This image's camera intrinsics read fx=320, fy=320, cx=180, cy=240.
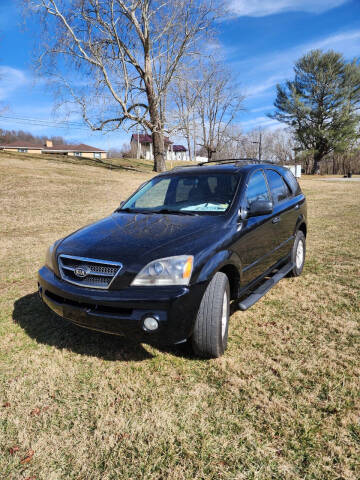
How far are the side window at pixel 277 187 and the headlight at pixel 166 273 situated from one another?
84.3 inches

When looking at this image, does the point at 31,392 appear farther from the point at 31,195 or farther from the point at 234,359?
the point at 31,195

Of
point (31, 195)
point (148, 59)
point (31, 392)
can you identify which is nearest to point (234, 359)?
point (31, 392)

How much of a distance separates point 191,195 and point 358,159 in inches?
2473

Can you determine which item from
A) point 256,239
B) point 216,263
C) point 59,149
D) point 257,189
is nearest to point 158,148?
point 257,189

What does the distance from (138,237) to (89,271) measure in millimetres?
508

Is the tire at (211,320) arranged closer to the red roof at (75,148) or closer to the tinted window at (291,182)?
the tinted window at (291,182)

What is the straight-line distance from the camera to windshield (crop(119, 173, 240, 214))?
340cm

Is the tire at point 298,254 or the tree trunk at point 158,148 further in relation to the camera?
the tree trunk at point 158,148

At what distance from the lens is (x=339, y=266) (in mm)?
5168

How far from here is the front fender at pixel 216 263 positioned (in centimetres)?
246

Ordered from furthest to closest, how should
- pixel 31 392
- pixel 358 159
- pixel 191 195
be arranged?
1. pixel 358 159
2. pixel 191 195
3. pixel 31 392

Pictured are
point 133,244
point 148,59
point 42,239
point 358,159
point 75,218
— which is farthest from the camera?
point 358,159

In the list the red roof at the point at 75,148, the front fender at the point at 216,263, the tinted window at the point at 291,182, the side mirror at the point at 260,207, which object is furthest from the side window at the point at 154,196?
the red roof at the point at 75,148

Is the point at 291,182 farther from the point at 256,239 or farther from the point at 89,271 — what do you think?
the point at 89,271
